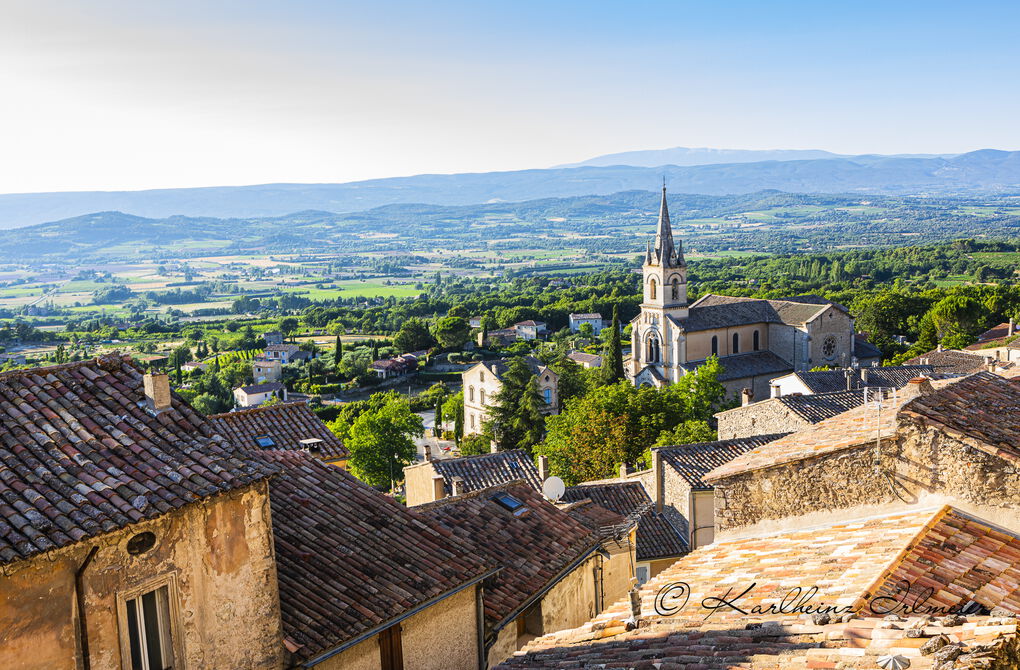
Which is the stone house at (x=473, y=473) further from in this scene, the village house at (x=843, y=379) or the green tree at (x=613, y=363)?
the green tree at (x=613, y=363)

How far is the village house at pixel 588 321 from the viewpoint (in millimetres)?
131113

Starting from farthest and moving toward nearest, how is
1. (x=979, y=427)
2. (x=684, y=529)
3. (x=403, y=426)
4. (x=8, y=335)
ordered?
(x=8, y=335), (x=403, y=426), (x=684, y=529), (x=979, y=427)

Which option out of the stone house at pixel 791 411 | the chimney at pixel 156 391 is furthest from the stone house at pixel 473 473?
the chimney at pixel 156 391

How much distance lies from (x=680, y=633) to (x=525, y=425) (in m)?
48.7

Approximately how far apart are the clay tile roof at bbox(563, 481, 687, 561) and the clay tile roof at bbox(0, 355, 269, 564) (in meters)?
15.8

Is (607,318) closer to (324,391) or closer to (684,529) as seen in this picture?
(324,391)

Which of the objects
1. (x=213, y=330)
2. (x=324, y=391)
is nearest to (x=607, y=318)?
(x=324, y=391)

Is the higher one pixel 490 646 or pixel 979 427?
A: pixel 979 427

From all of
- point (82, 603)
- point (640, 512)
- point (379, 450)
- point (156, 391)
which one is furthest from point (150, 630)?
point (379, 450)

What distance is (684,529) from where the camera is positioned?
79.7ft

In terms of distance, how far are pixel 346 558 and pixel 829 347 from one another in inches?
2465

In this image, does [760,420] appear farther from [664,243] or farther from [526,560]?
[664,243]

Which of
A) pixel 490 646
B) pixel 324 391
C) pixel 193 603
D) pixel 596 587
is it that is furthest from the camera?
pixel 324 391

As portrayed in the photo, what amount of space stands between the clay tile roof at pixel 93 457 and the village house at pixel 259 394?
83377 millimetres
